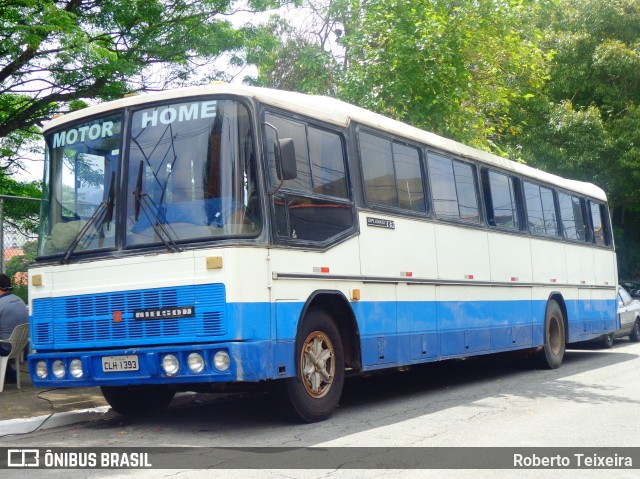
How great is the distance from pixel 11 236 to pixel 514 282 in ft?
25.6

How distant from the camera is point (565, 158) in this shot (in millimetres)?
27562

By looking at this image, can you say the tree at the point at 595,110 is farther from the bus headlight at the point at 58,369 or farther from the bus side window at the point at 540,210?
the bus headlight at the point at 58,369

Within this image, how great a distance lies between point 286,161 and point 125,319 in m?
2.14

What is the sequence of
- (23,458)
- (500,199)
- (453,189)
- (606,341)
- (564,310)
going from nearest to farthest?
(23,458) → (453,189) → (500,199) → (564,310) → (606,341)

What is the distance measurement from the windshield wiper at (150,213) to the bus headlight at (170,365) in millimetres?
1000

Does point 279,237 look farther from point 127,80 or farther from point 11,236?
point 127,80

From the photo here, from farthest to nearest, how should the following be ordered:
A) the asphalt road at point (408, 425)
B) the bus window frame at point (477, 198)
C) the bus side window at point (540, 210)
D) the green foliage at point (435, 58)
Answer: the green foliage at point (435, 58)
the bus side window at point (540, 210)
the bus window frame at point (477, 198)
the asphalt road at point (408, 425)

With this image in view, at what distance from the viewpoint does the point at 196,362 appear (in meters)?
7.93

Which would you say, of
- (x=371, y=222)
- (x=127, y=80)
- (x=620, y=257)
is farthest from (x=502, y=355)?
(x=620, y=257)

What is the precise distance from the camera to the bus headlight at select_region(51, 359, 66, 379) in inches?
342

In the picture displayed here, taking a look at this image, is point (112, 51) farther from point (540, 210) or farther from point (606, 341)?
point (606, 341)

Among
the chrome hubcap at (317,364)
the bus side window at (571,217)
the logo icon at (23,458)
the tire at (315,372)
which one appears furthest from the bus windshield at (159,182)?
the bus side window at (571,217)

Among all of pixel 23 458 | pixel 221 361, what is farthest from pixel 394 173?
pixel 23 458

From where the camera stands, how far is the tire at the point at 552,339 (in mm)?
15336
